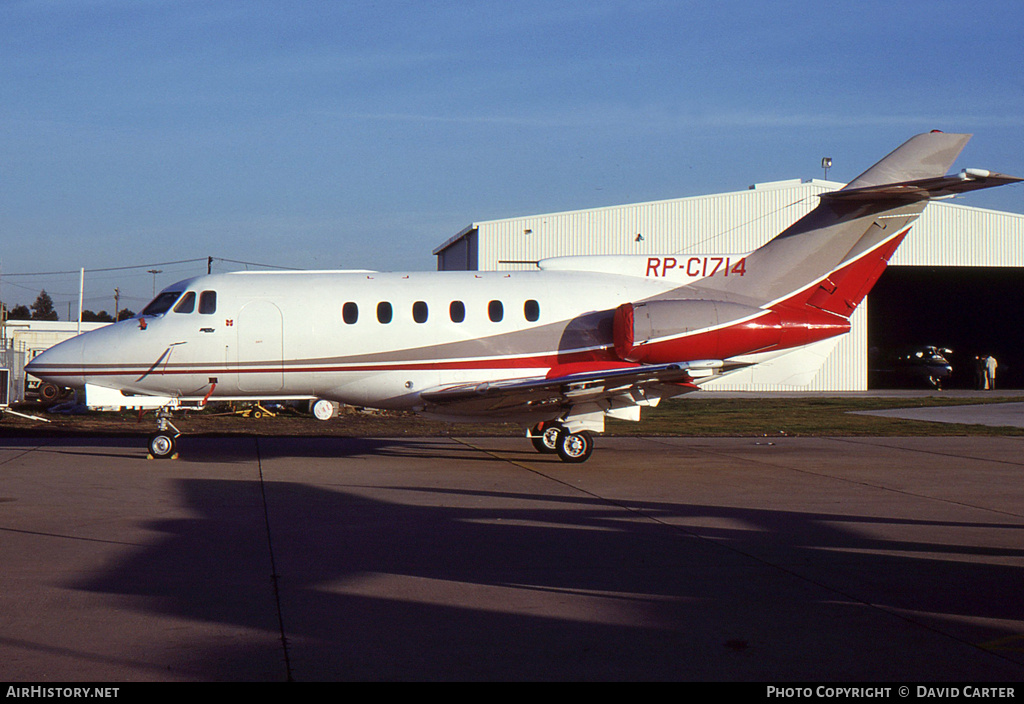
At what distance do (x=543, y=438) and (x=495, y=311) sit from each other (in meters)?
2.77

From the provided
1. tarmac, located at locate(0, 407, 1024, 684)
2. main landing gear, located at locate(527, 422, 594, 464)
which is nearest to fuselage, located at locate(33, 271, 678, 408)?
main landing gear, located at locate(527, 422, 594, 464)

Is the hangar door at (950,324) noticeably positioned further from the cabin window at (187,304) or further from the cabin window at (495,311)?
the cabin window at (187,304)

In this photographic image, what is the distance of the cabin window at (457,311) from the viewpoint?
52.7 ft

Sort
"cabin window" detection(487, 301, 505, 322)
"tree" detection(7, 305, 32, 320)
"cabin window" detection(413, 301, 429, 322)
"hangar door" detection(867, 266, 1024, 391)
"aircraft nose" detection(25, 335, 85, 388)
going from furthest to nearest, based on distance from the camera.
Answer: "tree" detection(7, 305, 32, 320) < "hangar door" detection(867, 266, 1024, 391) < "cabin window" detection(487, 301, 505, 322) < "cabin window" detection(413, 301, 429, 322) < "aircraft nose" detection(25, 335, 85, 388)

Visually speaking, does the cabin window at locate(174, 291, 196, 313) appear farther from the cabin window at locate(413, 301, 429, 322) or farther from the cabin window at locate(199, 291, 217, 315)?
the cabin window at locate(413, 301, 429, 322)

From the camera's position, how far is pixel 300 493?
1220cm

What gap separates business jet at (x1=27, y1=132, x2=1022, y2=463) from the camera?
15.8m

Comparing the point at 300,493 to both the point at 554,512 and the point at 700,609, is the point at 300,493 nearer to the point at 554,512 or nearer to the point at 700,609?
the point at 554,512

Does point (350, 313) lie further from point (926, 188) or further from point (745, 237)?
point (745, 237)

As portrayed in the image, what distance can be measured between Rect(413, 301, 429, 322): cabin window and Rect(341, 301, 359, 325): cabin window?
1.01m

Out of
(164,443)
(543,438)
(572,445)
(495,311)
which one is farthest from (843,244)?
(164,443)

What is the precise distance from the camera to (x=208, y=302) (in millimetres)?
15961

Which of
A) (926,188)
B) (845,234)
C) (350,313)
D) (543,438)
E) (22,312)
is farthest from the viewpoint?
(22,312)

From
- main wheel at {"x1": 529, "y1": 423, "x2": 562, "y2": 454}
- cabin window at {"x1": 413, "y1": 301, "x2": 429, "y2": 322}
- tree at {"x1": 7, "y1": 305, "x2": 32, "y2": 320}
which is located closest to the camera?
cabin window at {"x1": 413, "y1": 301, "x2": 429, "y2": 322}
